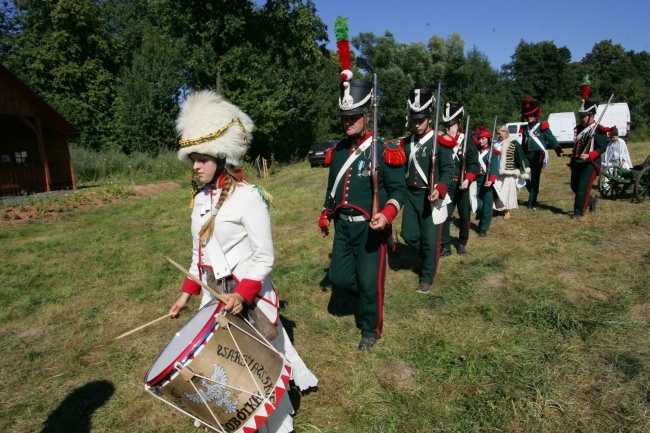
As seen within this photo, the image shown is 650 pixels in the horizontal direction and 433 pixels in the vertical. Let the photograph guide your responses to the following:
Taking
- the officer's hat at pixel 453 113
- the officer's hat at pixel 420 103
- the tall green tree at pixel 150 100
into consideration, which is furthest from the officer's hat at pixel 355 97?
the tall green tree at pixel 150 100

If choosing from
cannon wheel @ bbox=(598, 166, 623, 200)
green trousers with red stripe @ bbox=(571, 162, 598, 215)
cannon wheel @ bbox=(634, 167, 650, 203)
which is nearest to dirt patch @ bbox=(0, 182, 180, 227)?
green trousers with red stripe @ bbox=(571, 162, 598, 215)

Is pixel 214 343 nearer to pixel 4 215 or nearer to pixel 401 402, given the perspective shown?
pixel 401 402

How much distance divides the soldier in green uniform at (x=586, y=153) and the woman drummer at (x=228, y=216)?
721 centimetres

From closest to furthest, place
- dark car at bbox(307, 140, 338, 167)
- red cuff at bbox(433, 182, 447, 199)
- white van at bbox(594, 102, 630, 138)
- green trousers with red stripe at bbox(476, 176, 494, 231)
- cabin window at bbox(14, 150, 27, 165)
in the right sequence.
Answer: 1. red cuff at bbox(433, 182, 447, 199)
2. green trousers with red stripe at bbox(476, 176, 494, 231)
3. cabin window at bbox(14, 150, 27, 165)
4. white van at bbox(594, 102, 630, 138)
5. dark car at bbox(307, 140, 338, 167)

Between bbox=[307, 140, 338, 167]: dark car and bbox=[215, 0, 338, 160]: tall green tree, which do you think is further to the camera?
bbox=[307, 140, 338, 167]: dark car

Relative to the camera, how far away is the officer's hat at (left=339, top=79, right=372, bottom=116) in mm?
3611

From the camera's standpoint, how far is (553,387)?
123 inches

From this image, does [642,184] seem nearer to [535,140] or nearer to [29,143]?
[535,140]

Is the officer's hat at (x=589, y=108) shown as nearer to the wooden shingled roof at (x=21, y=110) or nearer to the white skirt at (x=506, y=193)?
the white skirt at (x=506, y=193)

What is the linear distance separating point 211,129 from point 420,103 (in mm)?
3287

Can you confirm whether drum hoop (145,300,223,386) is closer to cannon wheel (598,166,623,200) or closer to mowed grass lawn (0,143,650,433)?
mowed grass lawn (0,143,650,433)

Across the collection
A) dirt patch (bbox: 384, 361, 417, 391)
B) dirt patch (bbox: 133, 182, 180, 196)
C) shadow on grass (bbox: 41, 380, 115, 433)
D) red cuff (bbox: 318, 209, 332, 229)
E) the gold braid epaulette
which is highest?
the gold braid epaulette

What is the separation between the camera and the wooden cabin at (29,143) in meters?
16.1

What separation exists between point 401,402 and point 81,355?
128 inches
